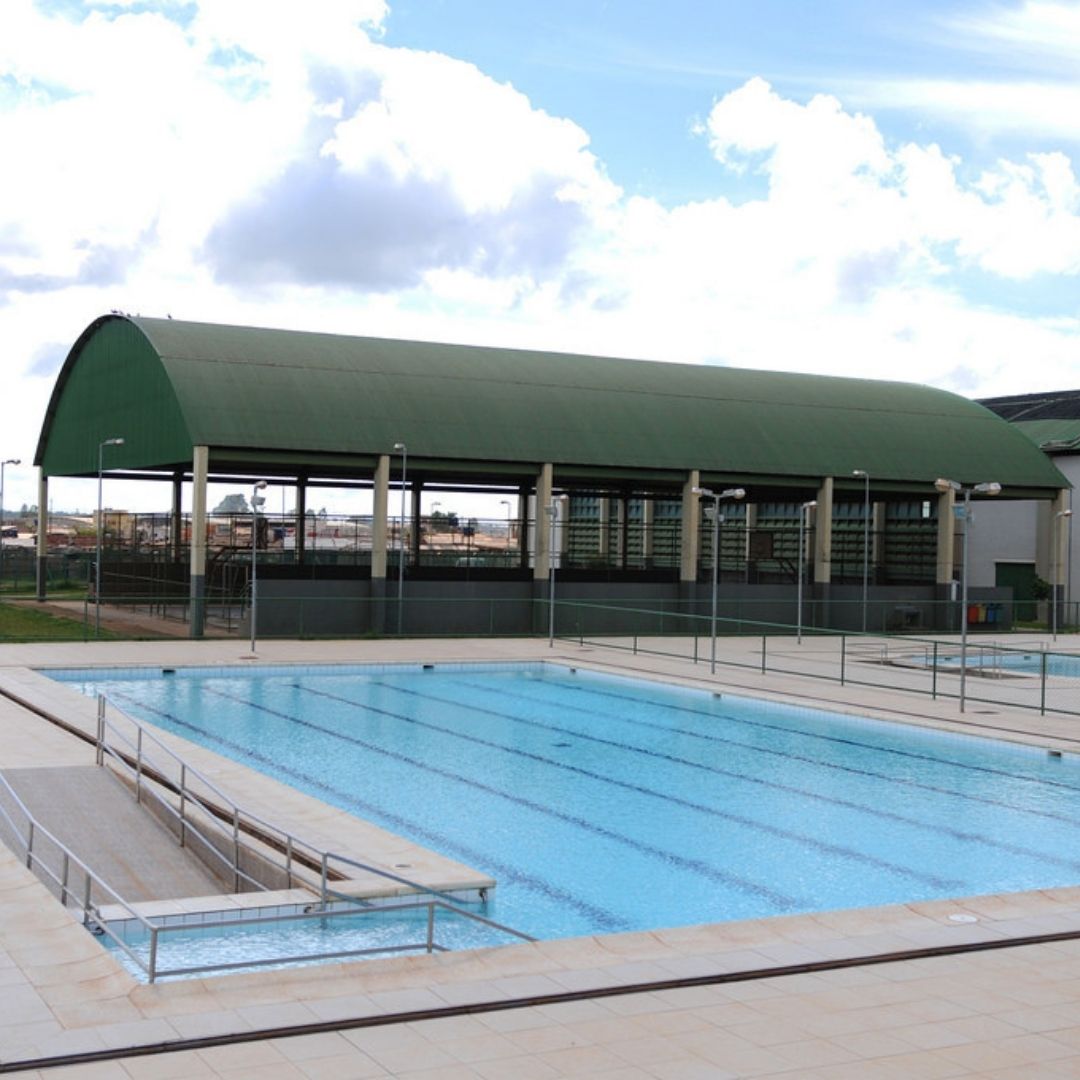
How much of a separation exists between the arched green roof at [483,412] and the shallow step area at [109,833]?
19.8 metres

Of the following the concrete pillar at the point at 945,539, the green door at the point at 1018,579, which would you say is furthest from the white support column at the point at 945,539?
the green door at the point at 1018,579

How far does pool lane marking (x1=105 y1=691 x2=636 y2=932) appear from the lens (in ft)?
38.4

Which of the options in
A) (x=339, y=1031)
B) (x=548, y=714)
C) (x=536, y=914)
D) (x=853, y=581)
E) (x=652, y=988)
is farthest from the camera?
(x=853, y=581)

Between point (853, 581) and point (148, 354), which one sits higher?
point (148, 354)

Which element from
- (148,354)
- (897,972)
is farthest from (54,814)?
(148,354)

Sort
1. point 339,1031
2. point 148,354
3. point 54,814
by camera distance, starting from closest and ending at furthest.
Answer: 1. point 339,1031
2. point 54,814
3. point 148,354

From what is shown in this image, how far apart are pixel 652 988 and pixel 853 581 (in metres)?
41.8

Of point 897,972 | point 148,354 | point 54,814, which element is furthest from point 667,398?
point 897,972

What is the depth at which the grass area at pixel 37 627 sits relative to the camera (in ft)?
109

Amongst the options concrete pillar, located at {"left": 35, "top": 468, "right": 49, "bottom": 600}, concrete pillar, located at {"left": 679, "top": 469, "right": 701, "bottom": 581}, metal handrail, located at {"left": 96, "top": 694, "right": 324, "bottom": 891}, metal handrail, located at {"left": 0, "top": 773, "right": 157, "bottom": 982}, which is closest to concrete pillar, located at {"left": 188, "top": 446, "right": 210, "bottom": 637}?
concrete pillar, located at {"left": 679, "top": 469, "right": 701, "bottom": 581}

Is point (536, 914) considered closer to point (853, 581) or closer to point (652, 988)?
point (652, 988)

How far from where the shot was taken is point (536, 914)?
1157 cm

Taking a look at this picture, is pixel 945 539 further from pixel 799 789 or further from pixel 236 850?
pixel 236 850

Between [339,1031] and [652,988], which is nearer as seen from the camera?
[339,1031]
